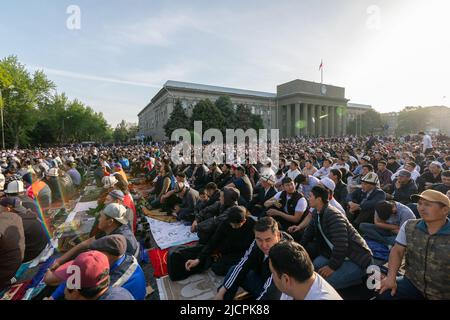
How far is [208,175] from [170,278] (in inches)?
266

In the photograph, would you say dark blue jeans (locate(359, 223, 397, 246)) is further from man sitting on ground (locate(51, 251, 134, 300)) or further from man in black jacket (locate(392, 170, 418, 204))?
man sitting on ground (locate(51, 251, 134, 300))

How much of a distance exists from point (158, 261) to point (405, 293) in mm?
3860

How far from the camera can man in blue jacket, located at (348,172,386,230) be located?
4.70 metres

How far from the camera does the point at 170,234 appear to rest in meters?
5.94

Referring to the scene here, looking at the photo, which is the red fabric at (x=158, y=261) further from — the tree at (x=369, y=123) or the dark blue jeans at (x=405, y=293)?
the tree at (x=369, y=123)

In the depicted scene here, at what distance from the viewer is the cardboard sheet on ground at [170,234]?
5443 millimetres

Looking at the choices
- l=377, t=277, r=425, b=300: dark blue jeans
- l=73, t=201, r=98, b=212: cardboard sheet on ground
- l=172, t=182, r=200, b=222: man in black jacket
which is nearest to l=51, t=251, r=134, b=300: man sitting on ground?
l=377, t=277, r=425, b=300: dark blue jeans

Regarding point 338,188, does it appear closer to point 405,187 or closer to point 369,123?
point 405,187

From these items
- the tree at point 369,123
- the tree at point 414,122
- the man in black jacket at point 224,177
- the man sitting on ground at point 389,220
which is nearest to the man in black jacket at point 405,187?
the man sitting on ground at point 389,220

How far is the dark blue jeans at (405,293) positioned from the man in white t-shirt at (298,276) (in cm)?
138

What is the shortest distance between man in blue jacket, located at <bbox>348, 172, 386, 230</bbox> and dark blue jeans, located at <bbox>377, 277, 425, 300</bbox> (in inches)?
81.0

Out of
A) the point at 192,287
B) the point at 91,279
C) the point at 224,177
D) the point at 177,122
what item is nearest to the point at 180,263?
the point at 192,287
